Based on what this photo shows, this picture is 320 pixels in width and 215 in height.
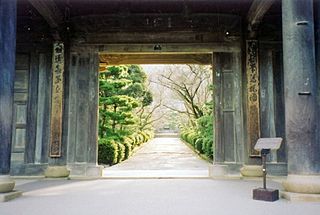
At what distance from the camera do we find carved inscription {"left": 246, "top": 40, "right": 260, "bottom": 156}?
827cm

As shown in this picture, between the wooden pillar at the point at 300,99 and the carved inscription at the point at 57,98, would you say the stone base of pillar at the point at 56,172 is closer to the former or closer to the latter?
the carved inscription at the point at 57,98

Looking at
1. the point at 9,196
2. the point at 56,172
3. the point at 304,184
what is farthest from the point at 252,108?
the point at 9,196

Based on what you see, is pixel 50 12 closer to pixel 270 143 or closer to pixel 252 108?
pixel 252 108

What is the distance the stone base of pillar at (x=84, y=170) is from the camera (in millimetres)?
8383

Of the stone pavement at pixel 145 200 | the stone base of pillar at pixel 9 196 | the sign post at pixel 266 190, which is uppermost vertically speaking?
the sign post at pixel 266 190

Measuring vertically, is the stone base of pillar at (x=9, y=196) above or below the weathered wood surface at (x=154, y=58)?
below

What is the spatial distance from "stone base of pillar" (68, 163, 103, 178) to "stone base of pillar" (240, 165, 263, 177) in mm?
3724

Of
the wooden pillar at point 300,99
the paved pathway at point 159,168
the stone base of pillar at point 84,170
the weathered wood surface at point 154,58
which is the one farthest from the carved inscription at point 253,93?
the stone base of pillar at point 84,170

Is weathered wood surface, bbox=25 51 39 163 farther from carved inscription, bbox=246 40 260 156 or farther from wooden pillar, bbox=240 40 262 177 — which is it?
carved inscription, bbox=246 40 260 156

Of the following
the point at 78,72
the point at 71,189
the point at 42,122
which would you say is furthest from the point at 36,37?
the point at 71,189

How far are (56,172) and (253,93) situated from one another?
17.9 feet

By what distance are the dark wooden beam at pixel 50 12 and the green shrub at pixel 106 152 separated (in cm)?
554

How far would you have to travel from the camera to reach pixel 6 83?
18.4 feet

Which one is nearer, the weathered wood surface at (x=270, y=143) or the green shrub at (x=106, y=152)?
the weathered wood surface at (x=270, y=143)
